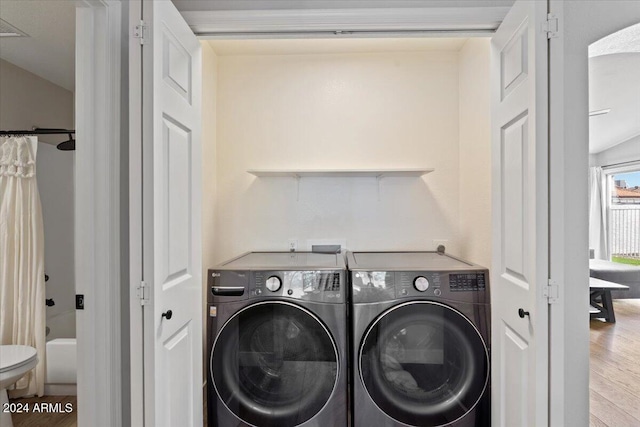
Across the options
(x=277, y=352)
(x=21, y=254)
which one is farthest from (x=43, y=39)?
(x=277, y=352)

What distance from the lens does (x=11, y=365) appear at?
170 cm

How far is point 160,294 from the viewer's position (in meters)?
1.29

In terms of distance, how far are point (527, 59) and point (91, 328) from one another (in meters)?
1.82

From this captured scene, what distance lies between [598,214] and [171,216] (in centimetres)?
167

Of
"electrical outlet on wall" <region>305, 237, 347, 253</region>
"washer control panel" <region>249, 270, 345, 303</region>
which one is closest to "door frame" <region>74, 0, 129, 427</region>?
"washer control panel" <region>249, 270, 345, 303</region>

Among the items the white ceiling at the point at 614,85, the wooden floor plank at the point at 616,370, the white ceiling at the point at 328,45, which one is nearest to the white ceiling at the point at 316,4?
the white ceiling at the point at 614,85

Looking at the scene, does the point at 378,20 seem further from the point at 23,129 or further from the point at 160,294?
the point at 23,129

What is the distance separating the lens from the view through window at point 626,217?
1440 millimetres

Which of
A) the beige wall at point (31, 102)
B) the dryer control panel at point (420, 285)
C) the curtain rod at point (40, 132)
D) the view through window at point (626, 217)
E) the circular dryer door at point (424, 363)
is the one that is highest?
the beige wall at point (31, 102)

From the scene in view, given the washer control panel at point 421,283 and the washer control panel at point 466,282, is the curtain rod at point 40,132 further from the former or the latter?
the washer control panel at point 466,282

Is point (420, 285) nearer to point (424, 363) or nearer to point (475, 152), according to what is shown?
point (424, 363)

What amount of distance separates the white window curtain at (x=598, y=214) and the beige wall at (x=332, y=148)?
1.35 metres

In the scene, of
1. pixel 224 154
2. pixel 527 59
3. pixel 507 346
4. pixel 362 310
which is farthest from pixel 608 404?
pixel 224 154

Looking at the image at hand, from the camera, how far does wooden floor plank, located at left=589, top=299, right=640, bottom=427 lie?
4.82ft
